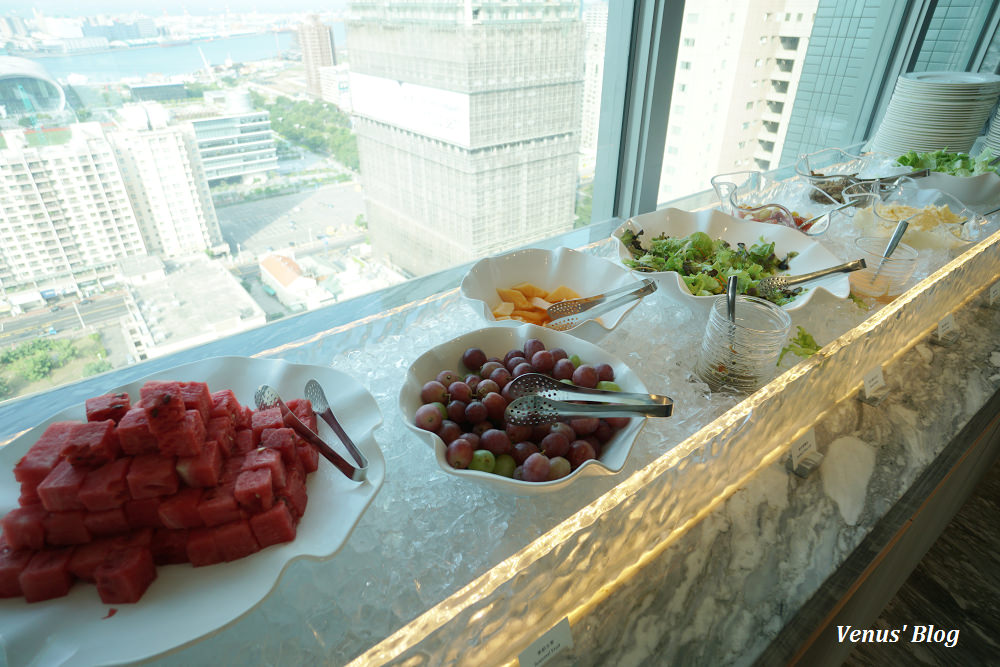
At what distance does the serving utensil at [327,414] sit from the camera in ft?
1.98

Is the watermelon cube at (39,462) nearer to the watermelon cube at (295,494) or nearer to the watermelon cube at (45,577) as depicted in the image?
the watermelon cube at (45,577)

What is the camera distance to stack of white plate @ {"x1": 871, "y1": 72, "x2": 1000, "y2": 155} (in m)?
1.79

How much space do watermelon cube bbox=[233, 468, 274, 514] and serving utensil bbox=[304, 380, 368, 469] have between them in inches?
4.0

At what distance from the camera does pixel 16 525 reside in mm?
479

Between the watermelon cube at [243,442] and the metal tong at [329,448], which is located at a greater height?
→ the watermelon cube at [243,442]

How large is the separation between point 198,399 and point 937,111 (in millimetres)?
2347

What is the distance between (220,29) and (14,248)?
461mm

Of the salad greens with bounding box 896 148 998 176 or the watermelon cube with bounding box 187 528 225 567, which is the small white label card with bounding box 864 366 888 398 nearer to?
the salad greens with bounding box 896 148 998 176

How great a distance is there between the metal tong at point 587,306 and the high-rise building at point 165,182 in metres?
0.64

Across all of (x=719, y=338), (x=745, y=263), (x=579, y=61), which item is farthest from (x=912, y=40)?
(x=719, y=338)

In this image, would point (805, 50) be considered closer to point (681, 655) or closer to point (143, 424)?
point (681, 655)

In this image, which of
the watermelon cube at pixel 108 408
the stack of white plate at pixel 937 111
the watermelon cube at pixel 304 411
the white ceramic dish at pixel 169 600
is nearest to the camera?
the white ceramic dish at pixel 169 600

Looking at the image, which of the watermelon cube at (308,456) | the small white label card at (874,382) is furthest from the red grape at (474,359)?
the small white label card at (874,382)

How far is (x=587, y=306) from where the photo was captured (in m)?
0.90
